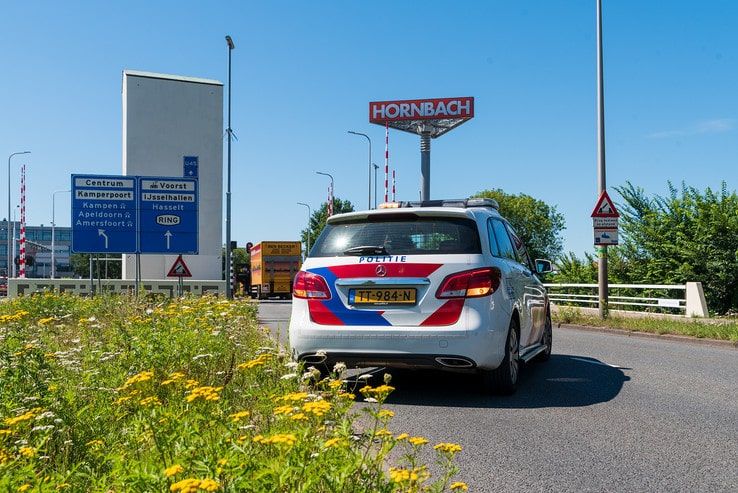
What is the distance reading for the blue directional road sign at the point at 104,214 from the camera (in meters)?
19.4

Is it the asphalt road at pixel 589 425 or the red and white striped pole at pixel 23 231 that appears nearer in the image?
the asphalt road at pixel 589 425

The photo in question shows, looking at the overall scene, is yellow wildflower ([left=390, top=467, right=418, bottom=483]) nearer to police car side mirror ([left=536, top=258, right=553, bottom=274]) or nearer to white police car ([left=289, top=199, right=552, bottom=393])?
white police car ([left=289, top=199, right=552, bottom=393])

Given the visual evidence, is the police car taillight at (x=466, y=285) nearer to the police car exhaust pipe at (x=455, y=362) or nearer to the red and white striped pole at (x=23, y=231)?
the police car exhaust pipe at (x=455, y=362)

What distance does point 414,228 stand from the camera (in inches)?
257

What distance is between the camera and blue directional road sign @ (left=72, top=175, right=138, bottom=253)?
63.7 ft

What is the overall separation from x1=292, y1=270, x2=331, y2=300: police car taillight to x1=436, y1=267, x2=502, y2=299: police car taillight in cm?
102

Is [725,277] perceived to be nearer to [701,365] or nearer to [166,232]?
[701,365]

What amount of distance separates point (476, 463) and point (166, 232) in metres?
17.0

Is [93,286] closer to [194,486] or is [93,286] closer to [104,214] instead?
[104,214]

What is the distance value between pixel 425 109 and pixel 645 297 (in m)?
23.9

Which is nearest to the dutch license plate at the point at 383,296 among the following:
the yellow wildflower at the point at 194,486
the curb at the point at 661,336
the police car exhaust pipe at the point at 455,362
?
the police car exhaust pipe at the point at 455,362

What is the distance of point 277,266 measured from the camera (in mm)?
42781

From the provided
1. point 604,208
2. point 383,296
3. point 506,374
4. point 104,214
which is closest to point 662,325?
point 604,208

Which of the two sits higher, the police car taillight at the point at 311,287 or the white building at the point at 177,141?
the white building at the point at 177,141
